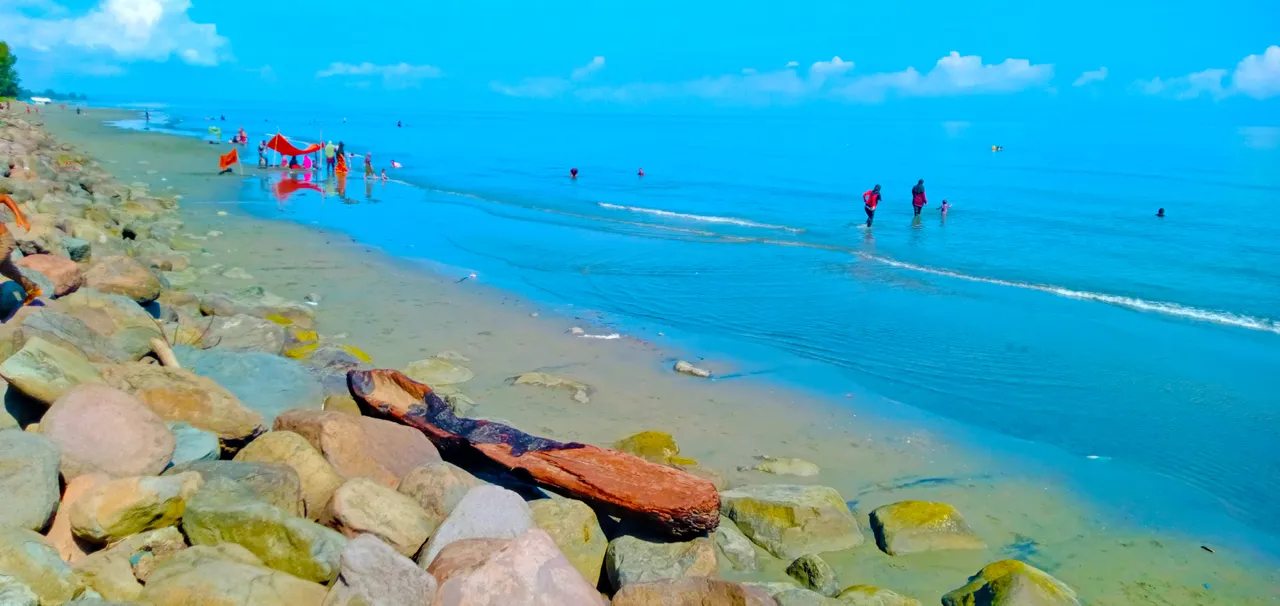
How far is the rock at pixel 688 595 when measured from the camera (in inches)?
217

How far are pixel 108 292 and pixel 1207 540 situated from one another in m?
12.5

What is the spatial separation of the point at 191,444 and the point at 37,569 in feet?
6.50

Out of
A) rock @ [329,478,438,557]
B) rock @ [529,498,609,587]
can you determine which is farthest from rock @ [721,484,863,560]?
rock @ [329,478,438,557]

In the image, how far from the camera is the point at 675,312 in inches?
667

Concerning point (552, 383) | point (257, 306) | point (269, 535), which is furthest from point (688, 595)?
point (257, 306)

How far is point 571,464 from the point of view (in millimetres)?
7141

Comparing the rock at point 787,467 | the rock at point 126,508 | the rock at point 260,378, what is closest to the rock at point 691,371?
the rock at point 787,467

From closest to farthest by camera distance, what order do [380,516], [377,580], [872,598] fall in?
[377,580] → [380,516] → [872,598]

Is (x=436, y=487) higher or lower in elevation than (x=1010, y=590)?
higher

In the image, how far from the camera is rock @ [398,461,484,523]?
20.9 feet

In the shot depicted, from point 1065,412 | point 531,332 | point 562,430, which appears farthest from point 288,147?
point 1065,412

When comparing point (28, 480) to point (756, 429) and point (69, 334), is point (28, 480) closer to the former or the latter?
point (69, 334)

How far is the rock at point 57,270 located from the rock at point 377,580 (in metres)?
6.15

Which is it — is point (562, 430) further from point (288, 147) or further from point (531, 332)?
point (288, 147)
